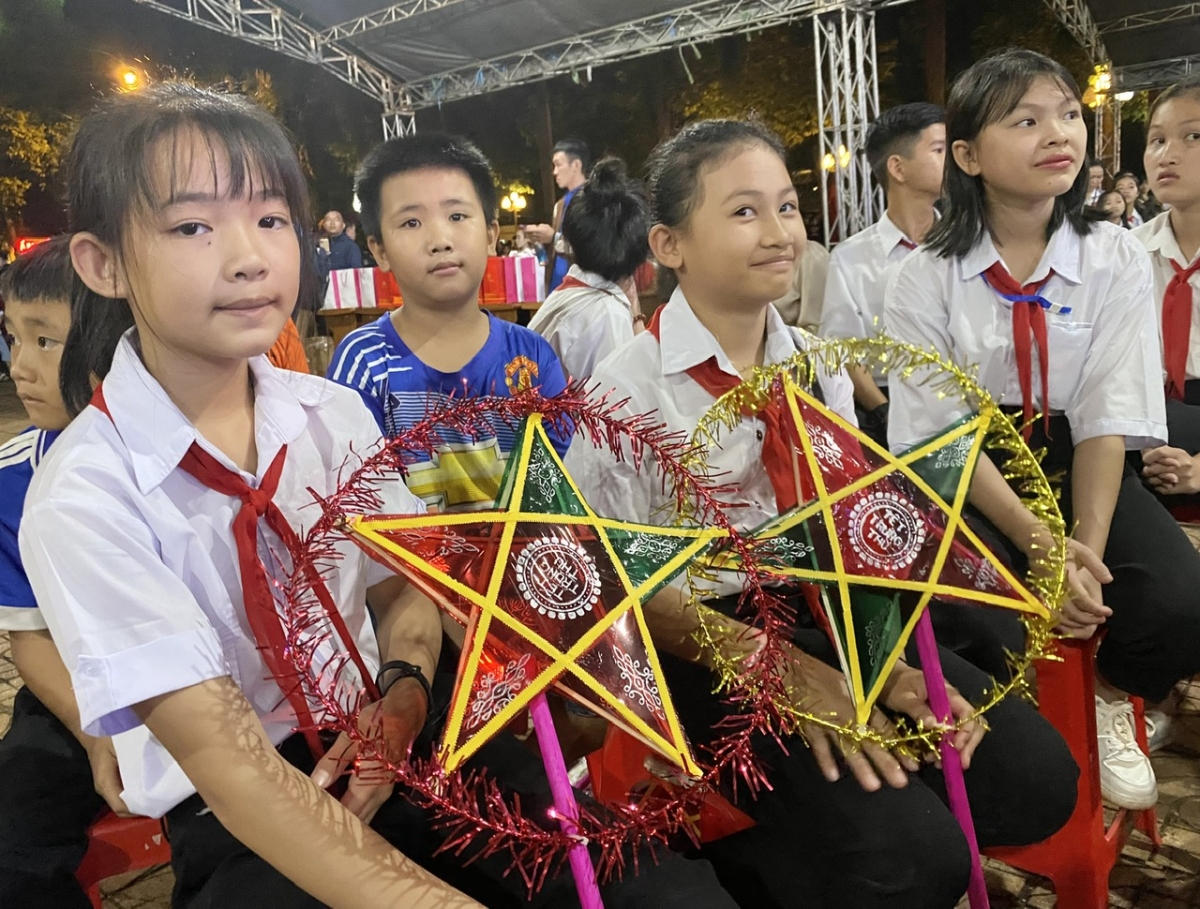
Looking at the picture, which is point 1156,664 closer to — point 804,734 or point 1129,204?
point 804,734

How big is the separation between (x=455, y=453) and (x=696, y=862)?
684 millimetres

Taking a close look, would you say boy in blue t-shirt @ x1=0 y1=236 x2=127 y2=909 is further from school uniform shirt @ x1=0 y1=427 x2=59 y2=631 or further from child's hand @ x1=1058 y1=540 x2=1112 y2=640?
child's hand @ x1=1058 y1=540 x2=1112 y2=640

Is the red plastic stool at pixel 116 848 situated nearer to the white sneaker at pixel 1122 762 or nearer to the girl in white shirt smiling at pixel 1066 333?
the girl in white shirt smiling at pixel 1066 333

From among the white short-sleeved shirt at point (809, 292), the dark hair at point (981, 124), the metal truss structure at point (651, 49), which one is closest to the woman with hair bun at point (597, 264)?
the white short-sleeved shirt at point (809, 292)

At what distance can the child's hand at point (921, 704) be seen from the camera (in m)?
1.00

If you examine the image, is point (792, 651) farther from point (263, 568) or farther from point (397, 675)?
point (263, 568)

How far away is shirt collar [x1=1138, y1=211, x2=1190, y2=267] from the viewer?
7.46 ft

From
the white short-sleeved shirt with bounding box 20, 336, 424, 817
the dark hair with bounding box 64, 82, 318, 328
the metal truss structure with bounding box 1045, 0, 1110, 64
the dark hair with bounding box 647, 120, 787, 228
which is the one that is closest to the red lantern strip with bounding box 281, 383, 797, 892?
the white short-sleeved shirt with bounding box 20, 336, 424, 817

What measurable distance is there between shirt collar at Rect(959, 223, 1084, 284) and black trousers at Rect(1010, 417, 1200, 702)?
398 mm

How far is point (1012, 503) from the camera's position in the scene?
45.8 inches

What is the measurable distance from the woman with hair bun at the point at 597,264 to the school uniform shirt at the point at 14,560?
155cm

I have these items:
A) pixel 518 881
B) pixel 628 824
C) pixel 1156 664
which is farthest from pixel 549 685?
pixel 1156 664

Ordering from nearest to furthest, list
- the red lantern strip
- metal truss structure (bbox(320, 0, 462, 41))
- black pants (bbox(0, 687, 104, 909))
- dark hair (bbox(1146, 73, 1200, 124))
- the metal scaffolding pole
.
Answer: the red lantern strip
black pants (bbox(0, 687, 104, 909))
dark hair (bbox(1146, 73, 1200, 124))
the metal scaffolding pole
metal truss structure (bbox(320, 0, 462, 41))

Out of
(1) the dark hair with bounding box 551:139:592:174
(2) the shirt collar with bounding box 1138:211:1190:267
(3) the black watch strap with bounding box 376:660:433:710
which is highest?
(1) the dark hair with bounding box 551:139:592:174
